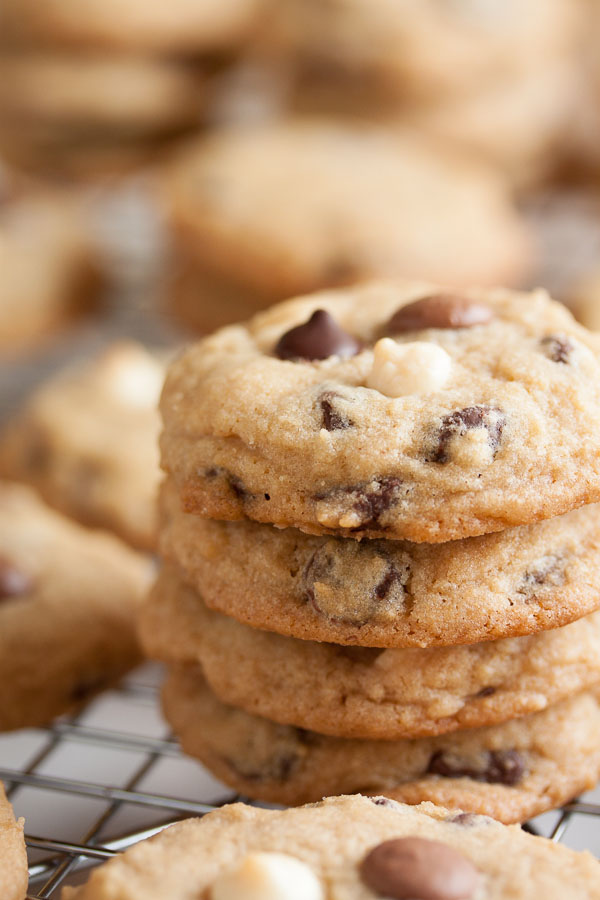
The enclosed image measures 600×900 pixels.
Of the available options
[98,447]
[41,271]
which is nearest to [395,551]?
[98,447]

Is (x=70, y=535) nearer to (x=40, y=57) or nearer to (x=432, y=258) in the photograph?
(x=432, y=258)

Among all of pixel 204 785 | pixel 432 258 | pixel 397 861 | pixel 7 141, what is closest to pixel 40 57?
pixel 7 141

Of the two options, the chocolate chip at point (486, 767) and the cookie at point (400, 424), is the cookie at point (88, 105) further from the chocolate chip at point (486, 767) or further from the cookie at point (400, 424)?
the chocolate chip at point (486, 767)

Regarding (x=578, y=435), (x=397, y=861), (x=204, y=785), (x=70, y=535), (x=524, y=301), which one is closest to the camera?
(x=397, y=861)

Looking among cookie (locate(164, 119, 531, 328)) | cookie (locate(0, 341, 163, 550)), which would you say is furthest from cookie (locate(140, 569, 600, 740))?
cookie (locate(164, 119, 531, 328))

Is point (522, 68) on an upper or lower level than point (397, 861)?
upper

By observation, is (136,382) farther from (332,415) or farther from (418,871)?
(418,871)

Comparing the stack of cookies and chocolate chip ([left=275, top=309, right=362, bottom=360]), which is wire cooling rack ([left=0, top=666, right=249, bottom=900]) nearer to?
the stack of cookies
